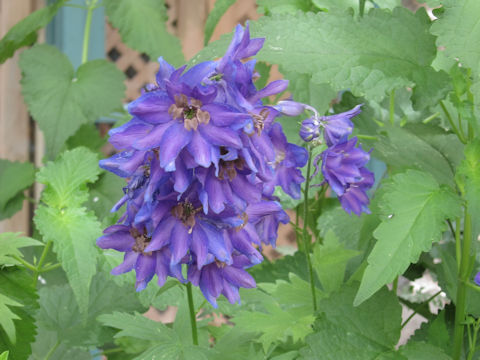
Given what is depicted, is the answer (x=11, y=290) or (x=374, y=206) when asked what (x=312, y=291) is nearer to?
(x=374, y=206)

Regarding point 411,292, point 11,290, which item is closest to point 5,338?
point 11,290

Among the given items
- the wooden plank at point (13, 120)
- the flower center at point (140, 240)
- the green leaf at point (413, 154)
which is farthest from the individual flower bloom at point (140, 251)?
the wooden plank at point (13, 120)

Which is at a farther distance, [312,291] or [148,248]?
[312,291]

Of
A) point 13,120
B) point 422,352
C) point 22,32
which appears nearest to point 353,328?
point 422,352

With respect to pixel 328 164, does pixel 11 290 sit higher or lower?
lower

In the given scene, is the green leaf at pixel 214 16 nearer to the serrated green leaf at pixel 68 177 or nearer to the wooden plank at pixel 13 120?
the serrated green leaf at pixel 68 177

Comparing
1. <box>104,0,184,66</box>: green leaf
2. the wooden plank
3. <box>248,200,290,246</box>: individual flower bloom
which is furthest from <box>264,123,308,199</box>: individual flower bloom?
the wooden plank

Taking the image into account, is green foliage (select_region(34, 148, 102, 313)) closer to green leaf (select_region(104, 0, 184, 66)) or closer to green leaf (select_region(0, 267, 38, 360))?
green leaf (select_region(0, 267, 38, 360))
